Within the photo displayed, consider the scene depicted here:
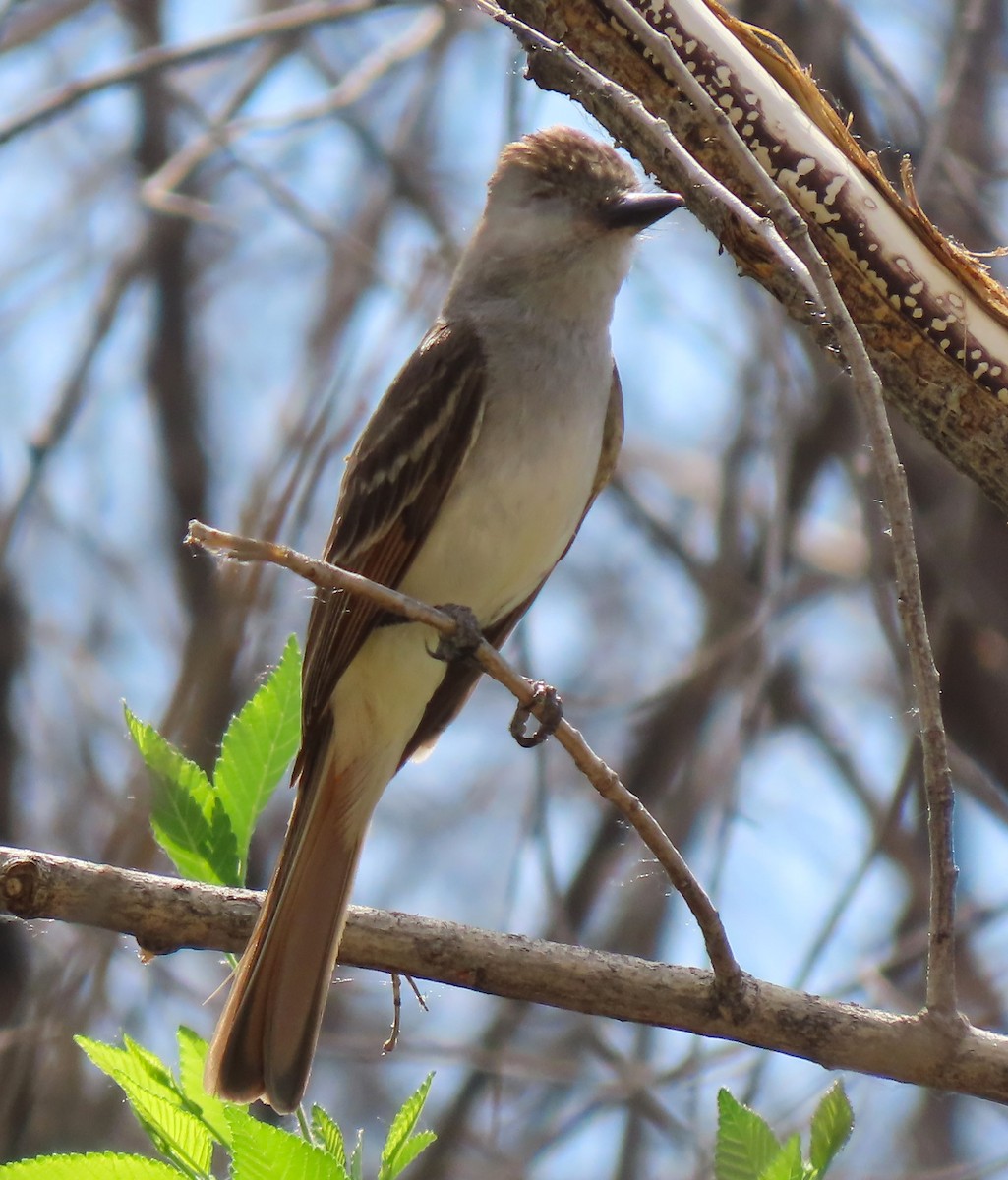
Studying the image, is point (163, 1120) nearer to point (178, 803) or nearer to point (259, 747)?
point (178, 803)

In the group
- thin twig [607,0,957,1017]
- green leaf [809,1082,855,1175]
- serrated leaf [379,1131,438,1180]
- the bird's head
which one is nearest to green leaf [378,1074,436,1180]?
serrated leaf [379,1131,438,1180]

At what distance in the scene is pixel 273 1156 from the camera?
159 centimetres

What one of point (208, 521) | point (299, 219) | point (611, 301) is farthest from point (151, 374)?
point (611, 301)

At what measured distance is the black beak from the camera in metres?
3.07

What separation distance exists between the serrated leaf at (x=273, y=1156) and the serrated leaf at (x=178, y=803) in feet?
2.13

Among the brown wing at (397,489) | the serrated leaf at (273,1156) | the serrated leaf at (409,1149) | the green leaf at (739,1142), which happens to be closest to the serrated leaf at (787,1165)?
the green leaf at (739,1142)

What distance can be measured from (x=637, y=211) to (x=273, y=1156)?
2.07m

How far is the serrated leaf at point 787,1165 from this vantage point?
1778 millimetres

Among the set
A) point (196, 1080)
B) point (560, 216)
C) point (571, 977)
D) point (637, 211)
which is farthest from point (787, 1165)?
point (560, 216)

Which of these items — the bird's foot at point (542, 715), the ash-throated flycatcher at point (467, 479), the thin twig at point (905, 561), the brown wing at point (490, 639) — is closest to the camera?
the thin twig at point (905, 561)

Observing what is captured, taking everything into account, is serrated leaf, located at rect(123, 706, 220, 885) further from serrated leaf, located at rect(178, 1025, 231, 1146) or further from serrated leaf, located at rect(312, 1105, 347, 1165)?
serrated leaf, located at rect(312, 1105, 347, 1165)

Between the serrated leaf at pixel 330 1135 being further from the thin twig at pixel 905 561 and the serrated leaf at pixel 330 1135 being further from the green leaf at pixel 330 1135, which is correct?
the thin twig at pixel 905 561

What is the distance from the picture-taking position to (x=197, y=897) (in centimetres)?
220

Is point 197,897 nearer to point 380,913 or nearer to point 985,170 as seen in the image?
point 380,913
